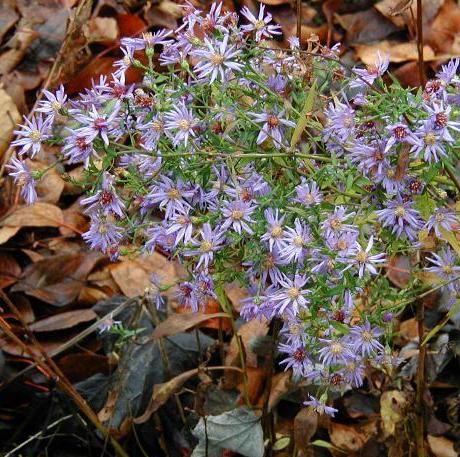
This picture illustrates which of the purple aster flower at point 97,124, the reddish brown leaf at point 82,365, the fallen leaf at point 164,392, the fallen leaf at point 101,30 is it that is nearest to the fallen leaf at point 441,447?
the fallen leaf at point 164,392

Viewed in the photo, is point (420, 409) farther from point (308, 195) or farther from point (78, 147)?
point (78, 147)

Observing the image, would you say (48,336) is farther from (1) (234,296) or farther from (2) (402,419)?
(2) (402,419)

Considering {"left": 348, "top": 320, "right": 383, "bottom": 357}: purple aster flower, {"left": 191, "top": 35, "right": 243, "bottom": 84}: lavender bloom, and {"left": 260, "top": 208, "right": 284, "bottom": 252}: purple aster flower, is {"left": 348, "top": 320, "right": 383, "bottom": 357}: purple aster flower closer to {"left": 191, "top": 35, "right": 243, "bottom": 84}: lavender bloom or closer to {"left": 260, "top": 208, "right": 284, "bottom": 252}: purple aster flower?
{"left": 260, "top": 208, "right": 284, "bottom": 252}: purple aster flower

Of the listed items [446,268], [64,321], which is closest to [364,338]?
[446,268]

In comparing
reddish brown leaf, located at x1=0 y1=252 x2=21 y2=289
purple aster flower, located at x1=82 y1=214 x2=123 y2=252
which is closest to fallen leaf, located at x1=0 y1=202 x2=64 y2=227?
reddish brown leaf, located at x1=0 y1=252 x2=21 y2=289

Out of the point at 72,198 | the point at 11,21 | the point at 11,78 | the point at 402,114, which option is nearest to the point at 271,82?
the point at 402,114
